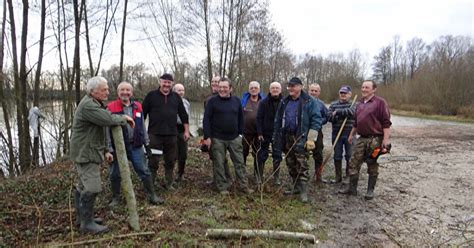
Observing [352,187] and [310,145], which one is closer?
[310,145]

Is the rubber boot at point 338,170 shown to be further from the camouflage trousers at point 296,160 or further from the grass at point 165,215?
the grass at point 165,215

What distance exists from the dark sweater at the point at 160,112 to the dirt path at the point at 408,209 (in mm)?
2717

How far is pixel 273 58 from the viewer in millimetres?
21031

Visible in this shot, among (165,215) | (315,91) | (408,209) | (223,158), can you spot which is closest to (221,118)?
(223,158)

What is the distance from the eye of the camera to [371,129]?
16.5 ft

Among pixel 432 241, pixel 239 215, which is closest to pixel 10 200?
pixel 239 215

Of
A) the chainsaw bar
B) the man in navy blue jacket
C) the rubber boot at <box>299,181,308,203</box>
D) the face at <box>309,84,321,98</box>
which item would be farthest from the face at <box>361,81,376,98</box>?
the chainsaw bar

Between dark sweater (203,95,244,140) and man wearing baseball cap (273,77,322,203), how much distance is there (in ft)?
2.56

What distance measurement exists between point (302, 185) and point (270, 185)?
3.06 feet

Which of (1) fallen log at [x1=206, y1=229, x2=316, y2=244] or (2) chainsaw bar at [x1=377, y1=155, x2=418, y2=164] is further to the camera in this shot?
(2) chainsaw bar at [x1=377, y1=155, x2=418, y2=164]

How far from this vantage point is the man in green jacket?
11.4 feet

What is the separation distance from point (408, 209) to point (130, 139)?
4.28m

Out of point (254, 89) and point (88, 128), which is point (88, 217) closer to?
point (88, 128)

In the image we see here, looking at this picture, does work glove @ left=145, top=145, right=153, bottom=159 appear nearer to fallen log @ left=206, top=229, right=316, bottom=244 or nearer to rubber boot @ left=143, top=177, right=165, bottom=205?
rubber boot @ left=143, top=177, right=165, bottom=205
